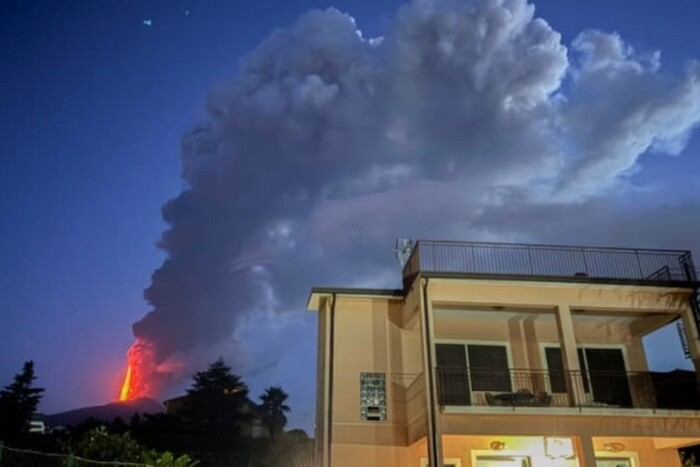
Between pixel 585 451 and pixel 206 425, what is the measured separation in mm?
30610

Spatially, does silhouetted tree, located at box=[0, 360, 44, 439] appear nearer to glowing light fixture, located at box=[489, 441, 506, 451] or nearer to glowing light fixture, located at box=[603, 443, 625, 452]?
glowing light fixture, located at box=[489, 441, 506, 451]

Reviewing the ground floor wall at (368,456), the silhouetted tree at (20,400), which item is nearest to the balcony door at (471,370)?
the ground floor wall at (368,456)

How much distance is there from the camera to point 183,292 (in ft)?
325

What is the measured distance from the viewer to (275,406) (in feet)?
155

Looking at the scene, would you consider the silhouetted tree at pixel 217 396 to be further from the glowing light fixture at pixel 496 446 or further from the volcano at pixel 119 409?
the volcano at pixel 119 409

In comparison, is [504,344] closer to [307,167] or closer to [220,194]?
[307,167]

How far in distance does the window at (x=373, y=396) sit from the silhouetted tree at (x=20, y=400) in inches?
1166

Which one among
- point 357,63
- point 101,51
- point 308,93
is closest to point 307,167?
point 308,93

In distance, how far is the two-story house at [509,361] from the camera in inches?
444

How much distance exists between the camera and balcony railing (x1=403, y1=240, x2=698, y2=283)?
13117 millimetres

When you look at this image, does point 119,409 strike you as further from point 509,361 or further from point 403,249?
point 509,361

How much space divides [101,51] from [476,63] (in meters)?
16.9

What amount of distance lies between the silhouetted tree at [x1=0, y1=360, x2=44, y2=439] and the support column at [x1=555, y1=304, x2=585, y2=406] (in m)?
33.8

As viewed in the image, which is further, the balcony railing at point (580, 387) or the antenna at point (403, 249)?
the antenna at point (403, 249)
